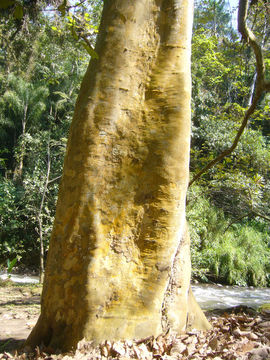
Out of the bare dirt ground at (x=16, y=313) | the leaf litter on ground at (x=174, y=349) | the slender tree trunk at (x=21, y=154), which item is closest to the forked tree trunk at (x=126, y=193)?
the leaf litter on ground at (x=174, y=349)

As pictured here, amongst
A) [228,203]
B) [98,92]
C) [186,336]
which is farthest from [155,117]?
[228,203]

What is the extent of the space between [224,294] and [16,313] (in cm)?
702

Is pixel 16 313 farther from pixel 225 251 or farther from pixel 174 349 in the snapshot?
pixel 225 251

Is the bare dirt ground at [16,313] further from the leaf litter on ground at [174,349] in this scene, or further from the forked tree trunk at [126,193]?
the forked tree trunk at [126,193]

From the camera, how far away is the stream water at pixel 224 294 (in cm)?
891

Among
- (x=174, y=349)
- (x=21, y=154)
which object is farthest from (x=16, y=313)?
(x=21, y=154)

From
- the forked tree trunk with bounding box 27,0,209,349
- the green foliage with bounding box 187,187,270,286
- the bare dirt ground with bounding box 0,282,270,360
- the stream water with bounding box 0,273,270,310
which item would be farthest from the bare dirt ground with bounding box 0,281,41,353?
the green foliage with bounding box 187,187,270,286

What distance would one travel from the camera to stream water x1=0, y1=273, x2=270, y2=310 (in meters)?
8.91

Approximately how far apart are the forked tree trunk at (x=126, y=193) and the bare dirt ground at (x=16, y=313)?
0.97m

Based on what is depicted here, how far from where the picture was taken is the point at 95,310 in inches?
87.9

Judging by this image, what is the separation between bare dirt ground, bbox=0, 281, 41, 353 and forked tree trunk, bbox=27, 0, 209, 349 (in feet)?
3.17

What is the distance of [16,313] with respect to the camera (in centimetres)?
478

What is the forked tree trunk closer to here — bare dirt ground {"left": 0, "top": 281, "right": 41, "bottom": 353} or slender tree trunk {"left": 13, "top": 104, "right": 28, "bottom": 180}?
bare dirt ground {"left": 0, "top": 281, "right": 41, "bottom": 353}

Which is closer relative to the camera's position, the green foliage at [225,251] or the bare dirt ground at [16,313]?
the bare dirt ground at [16,313]
